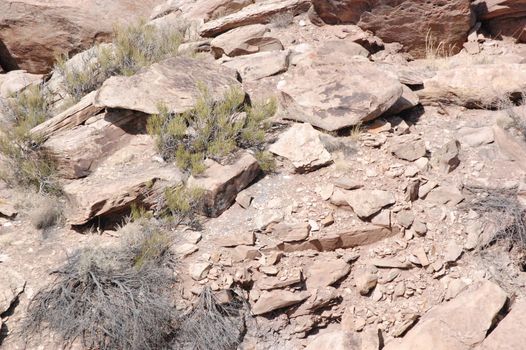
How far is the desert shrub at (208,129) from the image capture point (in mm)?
5445

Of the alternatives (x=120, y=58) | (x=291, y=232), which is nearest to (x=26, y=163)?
(x=120, y=58)

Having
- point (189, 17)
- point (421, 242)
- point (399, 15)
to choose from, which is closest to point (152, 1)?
point (189, 17)

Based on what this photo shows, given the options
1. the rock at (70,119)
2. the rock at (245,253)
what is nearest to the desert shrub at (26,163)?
the rock at (70,119)

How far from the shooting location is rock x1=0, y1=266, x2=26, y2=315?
14.2 feet

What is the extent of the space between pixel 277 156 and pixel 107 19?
4841 millimetres

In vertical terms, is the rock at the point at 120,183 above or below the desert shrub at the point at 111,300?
above

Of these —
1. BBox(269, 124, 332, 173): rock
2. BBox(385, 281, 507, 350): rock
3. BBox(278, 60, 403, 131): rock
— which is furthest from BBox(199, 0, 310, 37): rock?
BBox(385, 281, 507, 350): rock

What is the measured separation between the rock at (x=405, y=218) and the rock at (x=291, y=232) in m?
0.83

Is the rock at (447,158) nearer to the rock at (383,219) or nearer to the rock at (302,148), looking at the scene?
the rock at (383,219)

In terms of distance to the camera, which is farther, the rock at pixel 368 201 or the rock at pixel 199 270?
the rock at pixel 368 201

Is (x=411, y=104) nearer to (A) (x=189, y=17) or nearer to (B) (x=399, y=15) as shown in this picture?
(B) (x=399, y=15)

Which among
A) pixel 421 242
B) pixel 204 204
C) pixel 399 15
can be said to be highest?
pixel 399 15

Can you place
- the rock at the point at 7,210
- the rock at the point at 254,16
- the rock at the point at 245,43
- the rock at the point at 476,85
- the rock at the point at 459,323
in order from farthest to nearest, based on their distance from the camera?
the rock at the point at 254,16, the rock at the point at 245,43, the rock at the point at 476,85, the rock at the point at 7,210, the rock at the point at 459,323

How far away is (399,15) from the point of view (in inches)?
289
